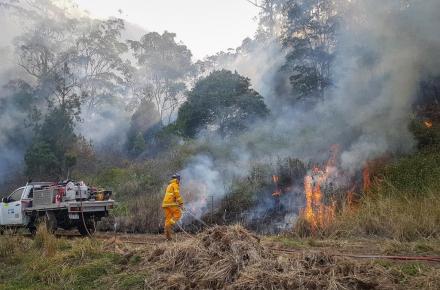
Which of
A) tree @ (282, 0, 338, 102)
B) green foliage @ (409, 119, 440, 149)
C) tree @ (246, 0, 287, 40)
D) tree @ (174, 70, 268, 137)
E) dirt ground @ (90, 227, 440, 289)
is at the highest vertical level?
tree @ (246, 0, 287, 40)

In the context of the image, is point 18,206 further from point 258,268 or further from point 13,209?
point 258,268

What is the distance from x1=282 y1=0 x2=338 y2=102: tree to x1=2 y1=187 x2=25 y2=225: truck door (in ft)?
58.2

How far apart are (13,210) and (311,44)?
73.2ft

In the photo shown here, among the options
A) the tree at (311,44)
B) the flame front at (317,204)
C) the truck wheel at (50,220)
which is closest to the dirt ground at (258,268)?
the flame front at (317,204)

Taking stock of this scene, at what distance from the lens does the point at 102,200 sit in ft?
45.4

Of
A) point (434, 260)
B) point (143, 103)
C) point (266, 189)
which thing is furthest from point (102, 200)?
point (143, 103)

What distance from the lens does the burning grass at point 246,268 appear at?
5.61m

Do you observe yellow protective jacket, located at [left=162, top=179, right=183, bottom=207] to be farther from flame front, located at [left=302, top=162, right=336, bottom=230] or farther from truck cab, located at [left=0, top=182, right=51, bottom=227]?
truck cab, located at [left=0, top=182, right=51, bottom=227]

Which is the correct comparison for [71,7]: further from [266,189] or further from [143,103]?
[266,189]

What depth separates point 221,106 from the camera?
86.8 ft

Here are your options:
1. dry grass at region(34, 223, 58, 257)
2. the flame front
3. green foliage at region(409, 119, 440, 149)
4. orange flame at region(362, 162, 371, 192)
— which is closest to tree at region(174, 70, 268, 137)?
the flame front

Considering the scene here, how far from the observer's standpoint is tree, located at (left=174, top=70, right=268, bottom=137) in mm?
26391

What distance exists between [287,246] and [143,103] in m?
29.4

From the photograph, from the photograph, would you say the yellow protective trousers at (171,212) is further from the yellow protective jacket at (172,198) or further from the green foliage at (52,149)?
the green foliage at (52,149)
